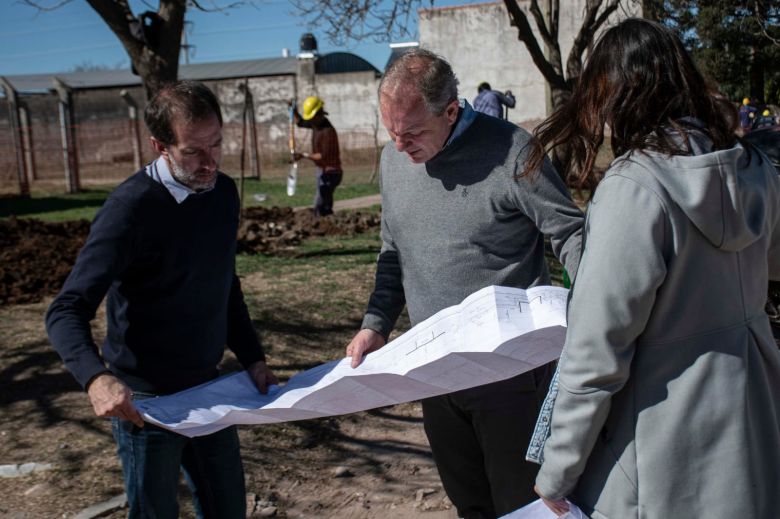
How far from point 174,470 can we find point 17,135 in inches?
890

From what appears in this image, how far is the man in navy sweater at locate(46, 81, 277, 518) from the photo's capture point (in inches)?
99.0

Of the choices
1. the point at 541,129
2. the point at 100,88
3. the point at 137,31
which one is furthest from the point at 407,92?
the point at 100,88

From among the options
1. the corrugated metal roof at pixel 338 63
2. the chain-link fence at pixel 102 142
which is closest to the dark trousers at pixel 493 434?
the chain-link fence at pixel 102 142

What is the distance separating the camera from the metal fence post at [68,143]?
2245 centimetres

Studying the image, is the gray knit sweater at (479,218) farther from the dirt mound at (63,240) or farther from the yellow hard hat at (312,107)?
the yellow hard hat at (312,107)

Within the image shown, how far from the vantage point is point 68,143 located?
2253 centimetres

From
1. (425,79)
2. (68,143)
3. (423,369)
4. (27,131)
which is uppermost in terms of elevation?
(27,131)

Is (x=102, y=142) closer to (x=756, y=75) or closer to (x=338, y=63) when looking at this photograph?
(x=338, y=63)

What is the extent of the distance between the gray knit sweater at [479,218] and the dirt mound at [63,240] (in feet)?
19.7

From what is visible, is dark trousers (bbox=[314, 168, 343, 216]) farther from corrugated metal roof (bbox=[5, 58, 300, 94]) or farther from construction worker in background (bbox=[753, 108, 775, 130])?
corrugated metal roof (bbox=[5, 58, 300, 94])

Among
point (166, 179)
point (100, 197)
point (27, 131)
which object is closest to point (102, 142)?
point (27, 131)

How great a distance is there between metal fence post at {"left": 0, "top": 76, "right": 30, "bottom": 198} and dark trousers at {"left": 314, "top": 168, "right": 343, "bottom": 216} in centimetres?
1182

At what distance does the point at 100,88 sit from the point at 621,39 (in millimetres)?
35891

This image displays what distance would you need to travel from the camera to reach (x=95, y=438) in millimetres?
4715
